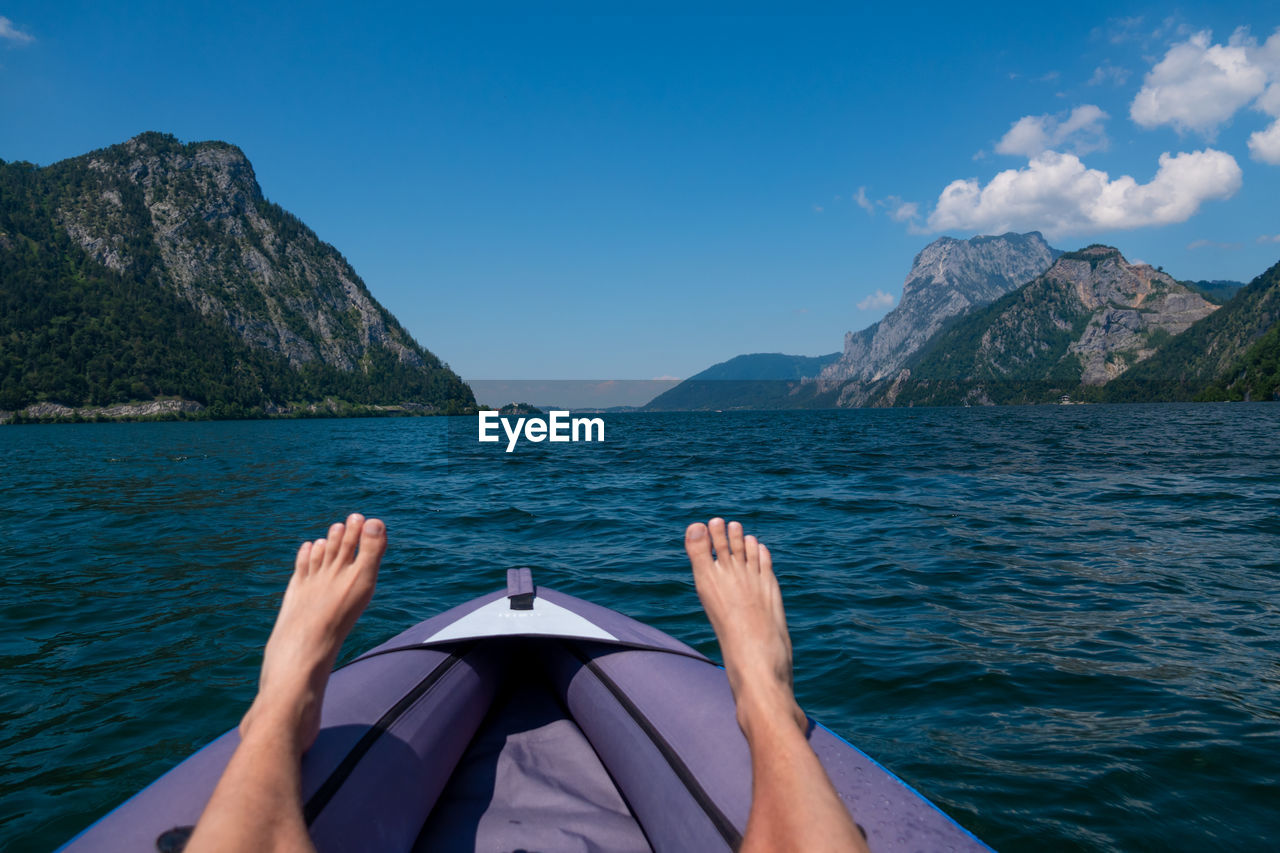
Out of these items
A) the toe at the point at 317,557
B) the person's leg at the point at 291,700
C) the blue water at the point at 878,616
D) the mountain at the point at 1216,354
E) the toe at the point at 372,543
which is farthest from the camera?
the mountain at the point at 1216,354

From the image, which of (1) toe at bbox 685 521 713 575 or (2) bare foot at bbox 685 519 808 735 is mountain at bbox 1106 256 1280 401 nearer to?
(2) bare foot at bbox 685 519 808 735

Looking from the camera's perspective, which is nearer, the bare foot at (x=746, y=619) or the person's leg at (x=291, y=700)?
the person's leg at (x=291, y=700)

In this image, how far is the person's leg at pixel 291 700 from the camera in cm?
154

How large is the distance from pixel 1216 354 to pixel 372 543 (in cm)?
18522

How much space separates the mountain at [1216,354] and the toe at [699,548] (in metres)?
126

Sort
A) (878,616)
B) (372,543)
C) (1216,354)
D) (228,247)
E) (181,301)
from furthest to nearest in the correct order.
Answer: (228,247) → (181,301) → (1216,354) → (878,616) → (372,543)

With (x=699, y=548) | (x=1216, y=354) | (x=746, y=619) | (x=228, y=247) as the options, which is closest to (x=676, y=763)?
(x=746, y=619)

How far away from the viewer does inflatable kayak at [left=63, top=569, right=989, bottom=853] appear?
6.07ft

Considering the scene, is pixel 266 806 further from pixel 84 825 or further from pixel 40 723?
pixel 40 723

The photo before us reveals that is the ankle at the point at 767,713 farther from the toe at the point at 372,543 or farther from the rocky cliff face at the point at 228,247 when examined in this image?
the rocky cliff face at the point at 228,247

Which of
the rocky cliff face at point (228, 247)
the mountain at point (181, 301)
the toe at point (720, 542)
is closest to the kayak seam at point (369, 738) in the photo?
the toe at point (720, 542)

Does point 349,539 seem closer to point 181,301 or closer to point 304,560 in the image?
point 304,560

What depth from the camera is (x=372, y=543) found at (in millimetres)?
2613

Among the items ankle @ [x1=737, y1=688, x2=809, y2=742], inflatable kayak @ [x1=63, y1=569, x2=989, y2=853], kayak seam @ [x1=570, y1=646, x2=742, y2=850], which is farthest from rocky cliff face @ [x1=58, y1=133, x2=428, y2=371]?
ankle @ [x1=737, y1=688, x2=809, y2=742]
